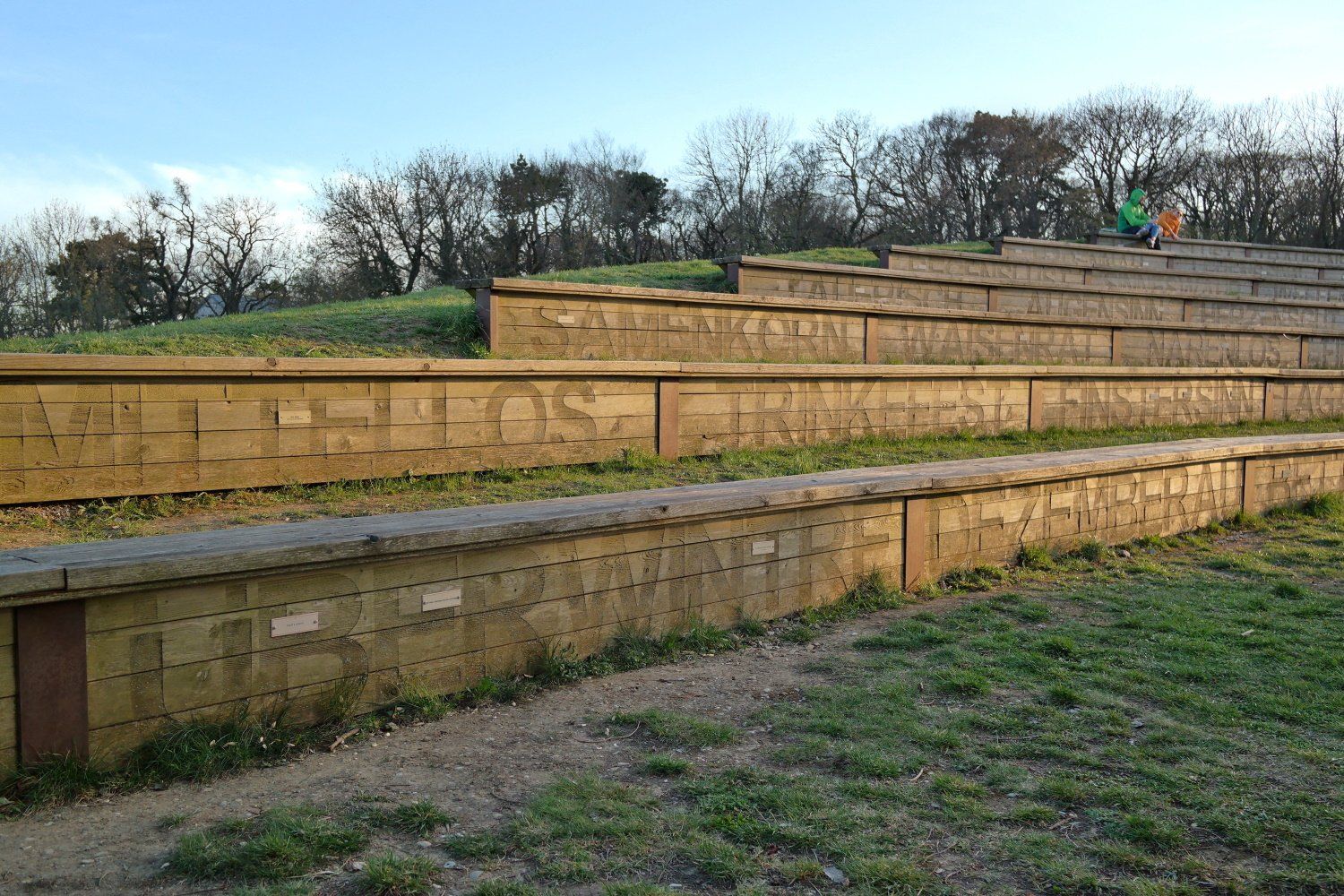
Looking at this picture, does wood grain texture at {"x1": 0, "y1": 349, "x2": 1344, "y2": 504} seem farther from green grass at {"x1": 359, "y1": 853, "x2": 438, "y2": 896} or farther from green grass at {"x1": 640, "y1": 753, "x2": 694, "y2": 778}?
green grass at {"x1": 640, "y1": 753, "x2": 694, "y2": 778}

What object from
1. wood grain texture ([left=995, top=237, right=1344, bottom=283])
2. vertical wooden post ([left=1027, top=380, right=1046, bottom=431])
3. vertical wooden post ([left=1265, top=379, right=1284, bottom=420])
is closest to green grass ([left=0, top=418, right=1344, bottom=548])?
vertical wooden post ([left=1027, top=380, right=1046, bottom=431])

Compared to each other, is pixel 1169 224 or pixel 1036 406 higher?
pixel 1169 224

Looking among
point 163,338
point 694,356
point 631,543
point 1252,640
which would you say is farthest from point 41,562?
point 694,356

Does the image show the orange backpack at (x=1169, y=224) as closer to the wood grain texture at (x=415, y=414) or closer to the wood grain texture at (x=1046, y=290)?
the wood grain texture at (x=1046, y=290)

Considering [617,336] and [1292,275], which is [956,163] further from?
[617,336]

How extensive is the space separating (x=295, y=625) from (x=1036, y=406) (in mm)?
9712

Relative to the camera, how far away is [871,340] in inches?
470

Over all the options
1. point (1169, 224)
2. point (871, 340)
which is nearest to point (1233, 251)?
point (1169, 224)

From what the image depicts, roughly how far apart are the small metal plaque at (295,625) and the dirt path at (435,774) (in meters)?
0.52

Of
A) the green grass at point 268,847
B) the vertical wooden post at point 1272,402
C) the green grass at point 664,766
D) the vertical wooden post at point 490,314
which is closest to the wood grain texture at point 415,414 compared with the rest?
the green grass at point 268,847

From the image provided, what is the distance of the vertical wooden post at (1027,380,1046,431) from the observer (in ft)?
37.9

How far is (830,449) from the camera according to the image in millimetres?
9297

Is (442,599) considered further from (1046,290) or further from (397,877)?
(1046,290)

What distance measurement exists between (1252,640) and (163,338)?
8480 millimetres
